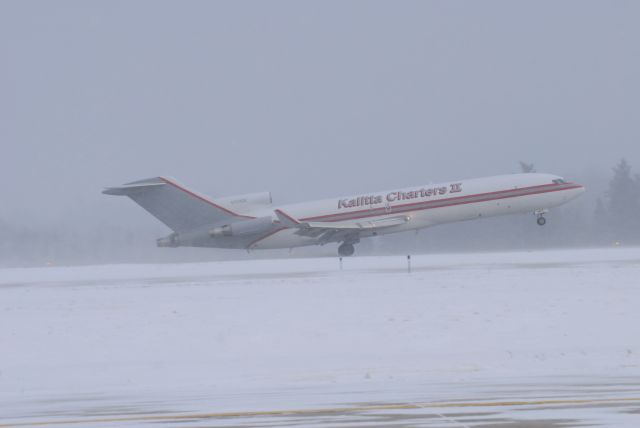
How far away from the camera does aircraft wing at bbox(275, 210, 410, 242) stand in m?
42.1

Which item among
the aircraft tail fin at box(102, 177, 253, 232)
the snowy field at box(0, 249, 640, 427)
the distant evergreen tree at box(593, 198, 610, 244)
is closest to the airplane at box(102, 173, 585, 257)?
the aircraft tail fin at box(102, 177, 253, 232)

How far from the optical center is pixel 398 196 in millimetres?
42844

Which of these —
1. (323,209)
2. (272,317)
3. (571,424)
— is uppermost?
(323,209)

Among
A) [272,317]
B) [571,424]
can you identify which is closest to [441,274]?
[272,317]

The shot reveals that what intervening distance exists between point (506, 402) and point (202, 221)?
35252 mm

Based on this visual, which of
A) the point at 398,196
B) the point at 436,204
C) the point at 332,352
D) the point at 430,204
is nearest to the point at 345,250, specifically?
the point at 398,196

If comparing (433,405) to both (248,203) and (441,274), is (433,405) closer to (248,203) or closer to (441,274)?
(441,274)

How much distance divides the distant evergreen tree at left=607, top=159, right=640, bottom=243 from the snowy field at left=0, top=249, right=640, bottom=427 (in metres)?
39.8

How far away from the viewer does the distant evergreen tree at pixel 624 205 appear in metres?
66.4

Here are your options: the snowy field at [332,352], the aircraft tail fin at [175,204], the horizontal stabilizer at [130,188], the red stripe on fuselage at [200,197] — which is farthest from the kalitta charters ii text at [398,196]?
the snowy field at [332,352]

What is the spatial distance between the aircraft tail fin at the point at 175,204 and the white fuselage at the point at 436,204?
2.18 m

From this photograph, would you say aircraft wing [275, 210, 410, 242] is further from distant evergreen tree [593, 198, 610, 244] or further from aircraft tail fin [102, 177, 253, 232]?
Result: distant evergreen tree [593, 198, 610, 244]

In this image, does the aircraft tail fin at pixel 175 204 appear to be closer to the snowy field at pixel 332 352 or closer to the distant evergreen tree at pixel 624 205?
the snowy field at pixel 332 352

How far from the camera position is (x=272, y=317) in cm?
1914
